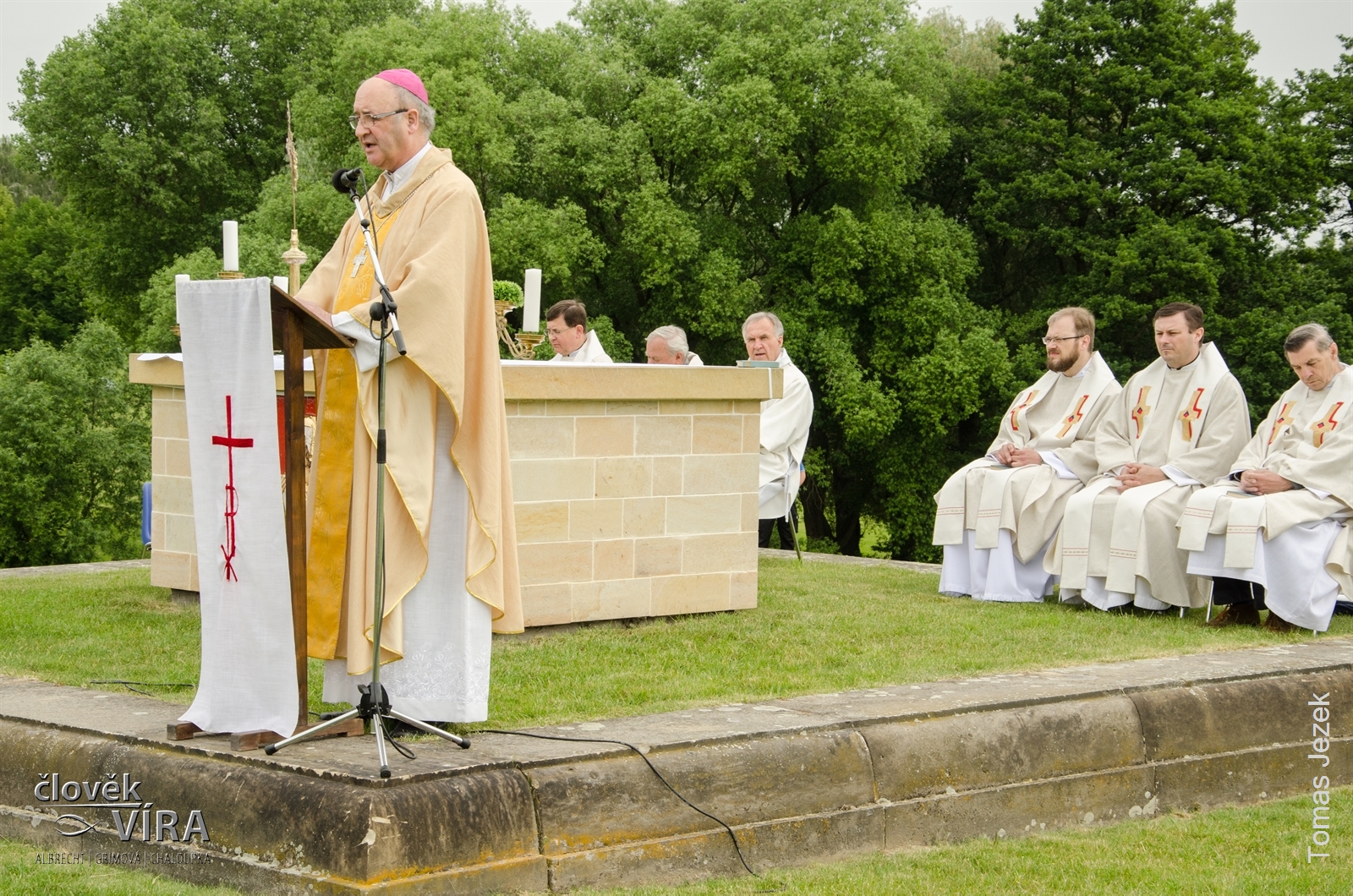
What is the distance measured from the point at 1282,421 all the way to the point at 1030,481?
58.6 inches

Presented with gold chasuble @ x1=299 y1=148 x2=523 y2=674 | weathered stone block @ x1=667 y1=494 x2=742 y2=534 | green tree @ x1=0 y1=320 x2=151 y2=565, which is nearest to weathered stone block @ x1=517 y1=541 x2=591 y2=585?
weathered stone block @ x1=667 y1=494 x2=742 y2=534

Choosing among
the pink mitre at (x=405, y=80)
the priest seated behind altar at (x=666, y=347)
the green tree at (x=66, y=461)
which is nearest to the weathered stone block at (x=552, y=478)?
the pink mitre at (x=405, y=80)

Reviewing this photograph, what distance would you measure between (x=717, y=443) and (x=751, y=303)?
721 inches

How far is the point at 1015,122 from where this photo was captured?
27.3 metres

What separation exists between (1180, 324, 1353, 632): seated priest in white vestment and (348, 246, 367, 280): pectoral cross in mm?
4881

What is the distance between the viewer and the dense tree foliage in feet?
80.6

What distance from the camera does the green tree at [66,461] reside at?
17562 millimetres

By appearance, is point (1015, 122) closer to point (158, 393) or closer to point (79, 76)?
point (79, 76)

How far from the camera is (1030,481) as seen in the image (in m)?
8.80

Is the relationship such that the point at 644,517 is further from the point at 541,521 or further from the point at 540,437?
the point at 540,437

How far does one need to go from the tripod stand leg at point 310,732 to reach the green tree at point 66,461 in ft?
48.4

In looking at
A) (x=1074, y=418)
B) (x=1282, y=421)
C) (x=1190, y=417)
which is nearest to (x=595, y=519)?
(x=1074, y=418)

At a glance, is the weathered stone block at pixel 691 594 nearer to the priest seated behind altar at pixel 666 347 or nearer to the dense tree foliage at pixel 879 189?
the priest seated behind altar at pixel 666 347

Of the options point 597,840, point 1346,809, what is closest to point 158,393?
point 597,840
